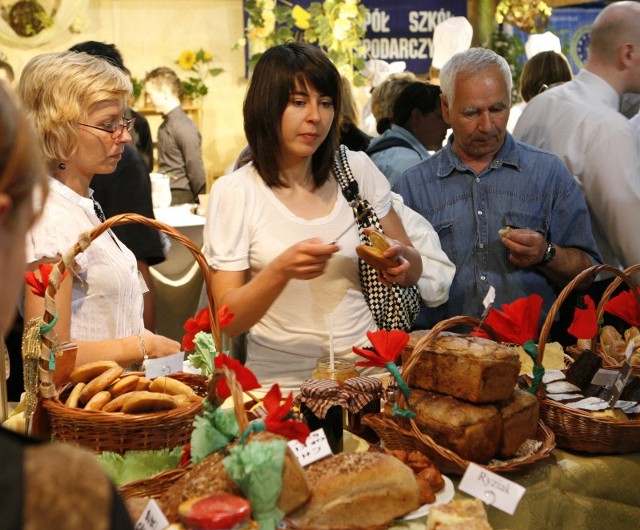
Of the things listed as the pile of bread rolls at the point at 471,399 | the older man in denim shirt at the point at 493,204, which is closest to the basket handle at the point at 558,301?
the pile of bread rolls at the point at 471,399

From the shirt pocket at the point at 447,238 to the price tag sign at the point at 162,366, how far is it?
1.20 m

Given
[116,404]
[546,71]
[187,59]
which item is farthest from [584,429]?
[187,59]

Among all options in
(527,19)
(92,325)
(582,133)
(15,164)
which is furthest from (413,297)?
(527,19)

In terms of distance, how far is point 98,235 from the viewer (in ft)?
5.43

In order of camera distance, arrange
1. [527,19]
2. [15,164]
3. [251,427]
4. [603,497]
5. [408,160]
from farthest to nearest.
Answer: [527,19] → [408,160] → [603,497] → [251,427] → [15,164]

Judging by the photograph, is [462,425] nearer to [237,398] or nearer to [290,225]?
[237,398]

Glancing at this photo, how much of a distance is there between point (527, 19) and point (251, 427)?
748 centimetres

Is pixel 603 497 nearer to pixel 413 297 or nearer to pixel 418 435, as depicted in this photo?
pixel 418 435

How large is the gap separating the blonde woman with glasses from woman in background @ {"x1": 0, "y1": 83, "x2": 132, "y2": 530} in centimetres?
118

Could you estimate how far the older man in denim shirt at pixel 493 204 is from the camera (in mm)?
2631

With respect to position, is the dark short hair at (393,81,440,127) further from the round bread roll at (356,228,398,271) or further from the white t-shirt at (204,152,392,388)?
the round bread roll at (356,228,398,271)

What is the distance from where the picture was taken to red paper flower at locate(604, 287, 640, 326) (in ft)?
6.92

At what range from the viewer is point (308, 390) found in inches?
66.7

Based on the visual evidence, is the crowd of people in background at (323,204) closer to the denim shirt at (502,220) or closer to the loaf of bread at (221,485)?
the denim shirt at (502,220)
